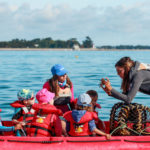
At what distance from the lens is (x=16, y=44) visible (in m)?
150

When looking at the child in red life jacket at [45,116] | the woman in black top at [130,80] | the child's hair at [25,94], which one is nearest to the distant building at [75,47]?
the woman in black top at [130,80]

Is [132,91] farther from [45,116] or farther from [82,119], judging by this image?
[45,116]

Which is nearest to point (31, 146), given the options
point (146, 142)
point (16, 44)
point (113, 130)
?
point (113, 130)

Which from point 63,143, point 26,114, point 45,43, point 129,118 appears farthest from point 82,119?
point 45,43

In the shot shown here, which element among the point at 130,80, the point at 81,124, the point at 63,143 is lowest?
the point at 63,143

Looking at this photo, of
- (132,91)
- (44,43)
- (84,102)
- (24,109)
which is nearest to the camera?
(84,102)

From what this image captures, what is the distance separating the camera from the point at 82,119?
15.6 feet

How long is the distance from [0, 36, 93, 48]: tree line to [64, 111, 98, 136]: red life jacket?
147676mm

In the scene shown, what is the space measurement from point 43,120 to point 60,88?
1.46m

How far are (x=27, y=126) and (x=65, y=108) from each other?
1263mm

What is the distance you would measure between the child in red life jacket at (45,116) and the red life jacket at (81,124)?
154 mm

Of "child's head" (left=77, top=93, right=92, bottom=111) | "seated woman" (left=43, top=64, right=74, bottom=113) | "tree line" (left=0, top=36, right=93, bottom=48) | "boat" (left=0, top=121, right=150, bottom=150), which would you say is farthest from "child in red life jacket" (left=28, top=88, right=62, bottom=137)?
"tree line" (left=0, top=36, right=93, bottom=48)

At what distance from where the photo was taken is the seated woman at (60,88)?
601cm

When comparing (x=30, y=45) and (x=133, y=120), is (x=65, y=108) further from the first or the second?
(x=30, y=45)
